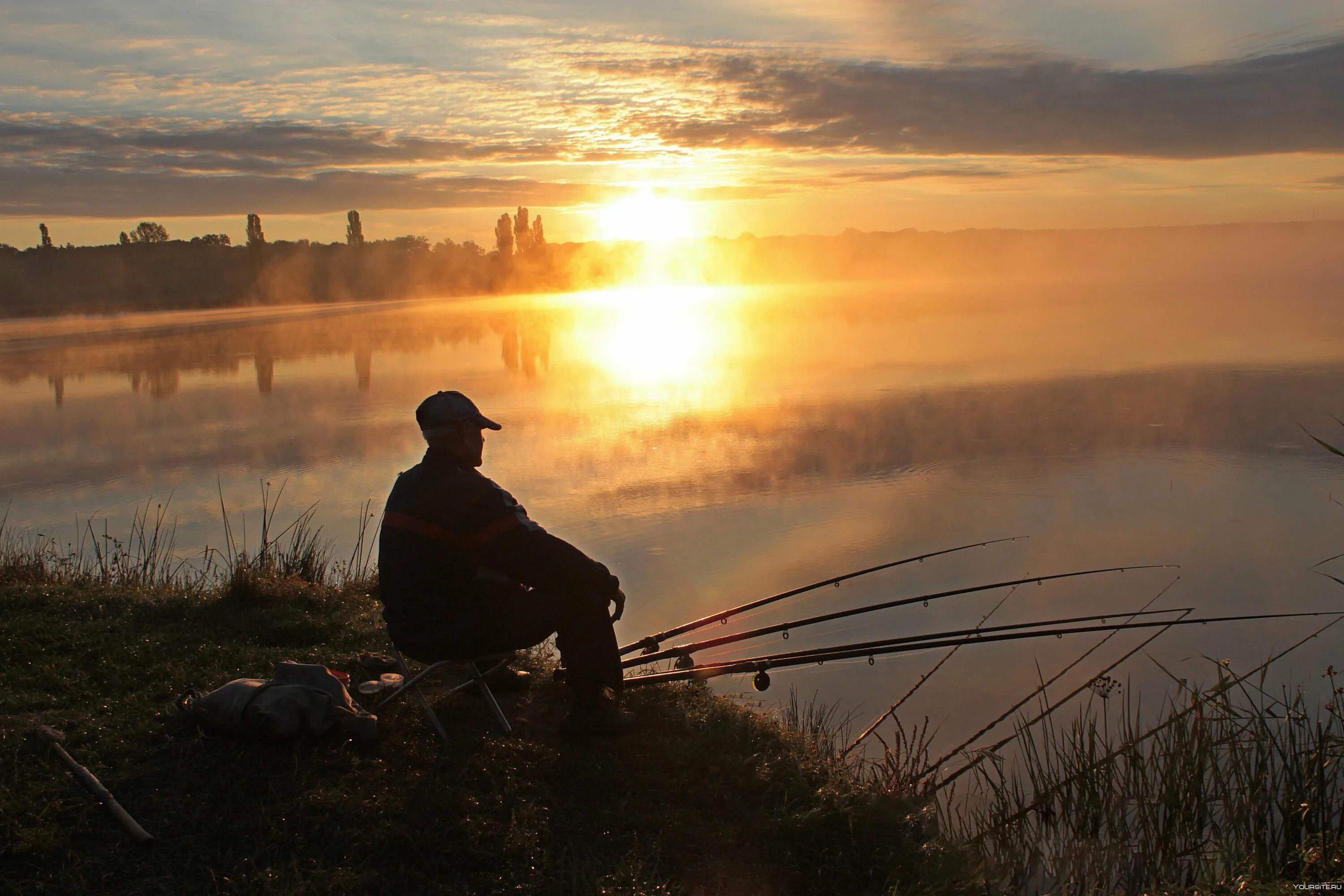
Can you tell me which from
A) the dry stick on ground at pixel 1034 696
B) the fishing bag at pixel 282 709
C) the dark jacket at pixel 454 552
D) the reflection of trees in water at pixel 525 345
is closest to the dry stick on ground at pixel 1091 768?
the dry stick on ground at pixel 1034 696

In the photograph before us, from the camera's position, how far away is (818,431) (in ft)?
46.1

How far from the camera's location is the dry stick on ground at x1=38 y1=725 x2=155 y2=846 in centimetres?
320

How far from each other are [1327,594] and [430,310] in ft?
159

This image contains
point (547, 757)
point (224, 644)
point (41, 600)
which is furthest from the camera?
point (41, 600)

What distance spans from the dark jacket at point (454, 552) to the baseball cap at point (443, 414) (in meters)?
0.10

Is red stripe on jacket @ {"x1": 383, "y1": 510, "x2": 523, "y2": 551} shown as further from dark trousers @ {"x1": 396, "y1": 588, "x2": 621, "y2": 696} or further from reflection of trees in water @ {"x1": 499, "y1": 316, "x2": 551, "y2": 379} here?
reflection of trees in water @ {"x1": 499, "y1": 316, "x2": 551, "y2": 379}

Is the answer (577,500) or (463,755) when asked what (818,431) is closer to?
(577,500)

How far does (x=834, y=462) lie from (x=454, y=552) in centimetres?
873

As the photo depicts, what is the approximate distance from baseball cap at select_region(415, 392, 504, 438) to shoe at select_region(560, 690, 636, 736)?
1.26m

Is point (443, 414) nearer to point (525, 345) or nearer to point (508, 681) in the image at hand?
point (508, 681)

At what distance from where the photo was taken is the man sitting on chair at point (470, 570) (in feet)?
12.8

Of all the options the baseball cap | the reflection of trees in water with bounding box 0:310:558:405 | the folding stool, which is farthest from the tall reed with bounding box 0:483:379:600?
the reflection of trees in water with bounding box 0:310:558:405

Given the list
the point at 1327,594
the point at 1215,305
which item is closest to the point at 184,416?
the point at 1327,594

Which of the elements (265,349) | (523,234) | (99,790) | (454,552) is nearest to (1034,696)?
(454,552)
